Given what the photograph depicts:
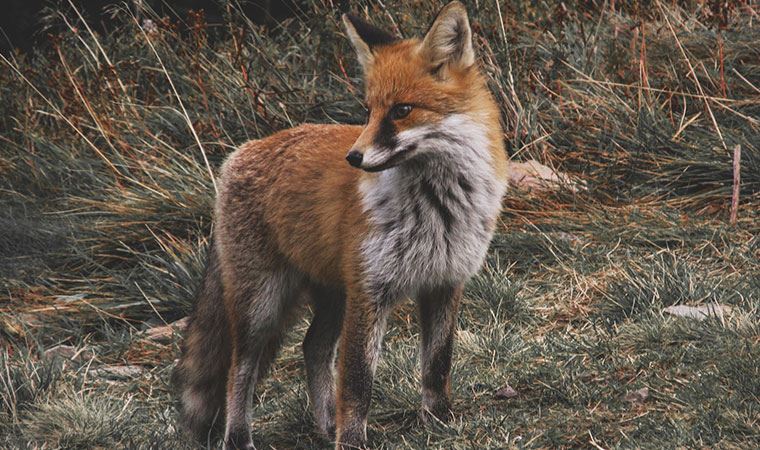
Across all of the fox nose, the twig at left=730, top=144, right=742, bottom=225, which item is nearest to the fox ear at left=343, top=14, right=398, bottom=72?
the fox nose

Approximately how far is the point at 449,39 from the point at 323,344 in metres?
1.67

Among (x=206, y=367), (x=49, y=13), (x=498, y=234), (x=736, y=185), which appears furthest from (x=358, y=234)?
(x=49, y=13)

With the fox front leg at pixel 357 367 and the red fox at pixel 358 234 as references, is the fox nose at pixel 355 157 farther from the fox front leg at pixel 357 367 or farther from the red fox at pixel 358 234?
the fox front leg at pixel 357 367

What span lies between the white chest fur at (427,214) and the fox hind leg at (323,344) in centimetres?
79

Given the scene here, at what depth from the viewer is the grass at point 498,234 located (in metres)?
4.37

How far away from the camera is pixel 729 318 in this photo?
460 cm

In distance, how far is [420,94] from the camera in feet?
12.9

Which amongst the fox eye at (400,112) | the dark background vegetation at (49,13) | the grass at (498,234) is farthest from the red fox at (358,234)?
the dark background vegetation at (49,13)

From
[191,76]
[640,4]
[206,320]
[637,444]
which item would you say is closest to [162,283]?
[206,320]

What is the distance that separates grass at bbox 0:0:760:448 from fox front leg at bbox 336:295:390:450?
25 centimetres

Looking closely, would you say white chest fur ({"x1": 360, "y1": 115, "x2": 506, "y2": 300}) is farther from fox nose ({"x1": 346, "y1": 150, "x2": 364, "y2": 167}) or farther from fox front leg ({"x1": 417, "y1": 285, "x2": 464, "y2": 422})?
fox nose ({"x1": 346, "y1": 150, "x2": 364, "y2": 167})

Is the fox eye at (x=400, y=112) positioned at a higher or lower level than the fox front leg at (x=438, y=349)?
higher

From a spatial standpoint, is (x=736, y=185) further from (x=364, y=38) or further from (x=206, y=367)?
(x=206, y=367)

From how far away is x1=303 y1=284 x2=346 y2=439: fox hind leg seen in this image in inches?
190
